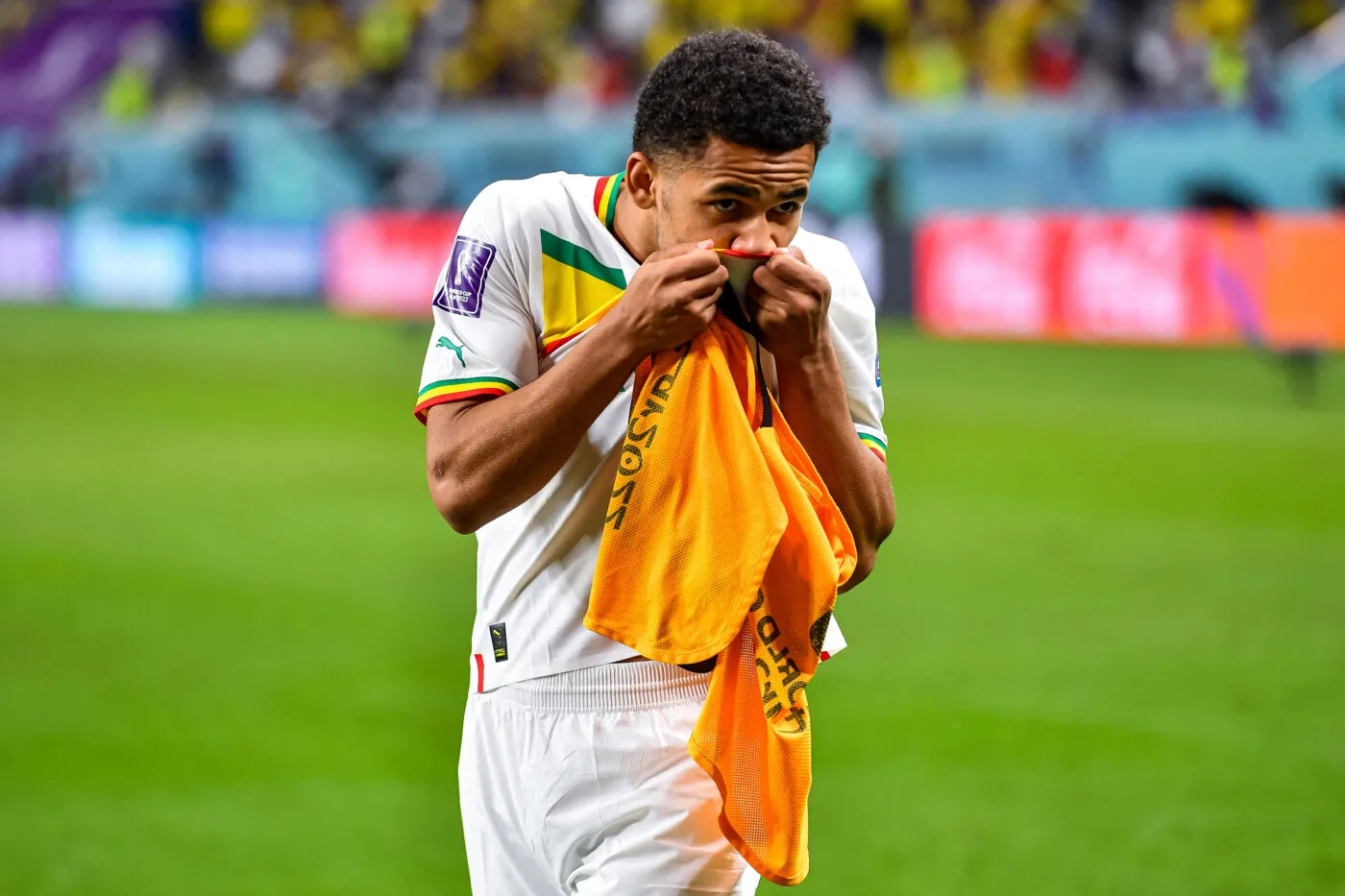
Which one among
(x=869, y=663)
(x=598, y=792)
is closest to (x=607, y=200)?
(x=598, y=792)

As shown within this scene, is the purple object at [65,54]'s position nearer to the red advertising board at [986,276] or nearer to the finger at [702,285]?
the red advertising board at [986,276]

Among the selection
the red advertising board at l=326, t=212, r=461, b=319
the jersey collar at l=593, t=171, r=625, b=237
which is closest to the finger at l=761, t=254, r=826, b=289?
the jersey collar at l=593, t=171, r=625, b=237

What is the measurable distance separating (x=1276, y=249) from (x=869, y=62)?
853 centimetres

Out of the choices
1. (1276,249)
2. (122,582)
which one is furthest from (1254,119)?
(122,582)

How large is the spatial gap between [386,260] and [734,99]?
20.7 metres

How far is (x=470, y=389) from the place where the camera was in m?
2.44

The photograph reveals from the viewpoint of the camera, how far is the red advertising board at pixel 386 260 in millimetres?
21438

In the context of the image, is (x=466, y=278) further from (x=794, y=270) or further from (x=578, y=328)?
(x=794, y=270)

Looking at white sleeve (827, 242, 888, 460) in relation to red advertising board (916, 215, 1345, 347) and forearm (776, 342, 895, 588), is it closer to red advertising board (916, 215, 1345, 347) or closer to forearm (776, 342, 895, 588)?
forearm (776, 342, 895, 588)

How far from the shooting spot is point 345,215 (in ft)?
77.6

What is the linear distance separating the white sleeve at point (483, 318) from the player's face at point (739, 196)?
294 mm

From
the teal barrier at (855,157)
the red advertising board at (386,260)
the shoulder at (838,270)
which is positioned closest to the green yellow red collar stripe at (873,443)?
the shoulder at (838,270)

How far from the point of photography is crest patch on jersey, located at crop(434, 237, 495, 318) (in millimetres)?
2485

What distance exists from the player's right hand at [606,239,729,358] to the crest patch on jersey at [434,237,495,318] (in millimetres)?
302
